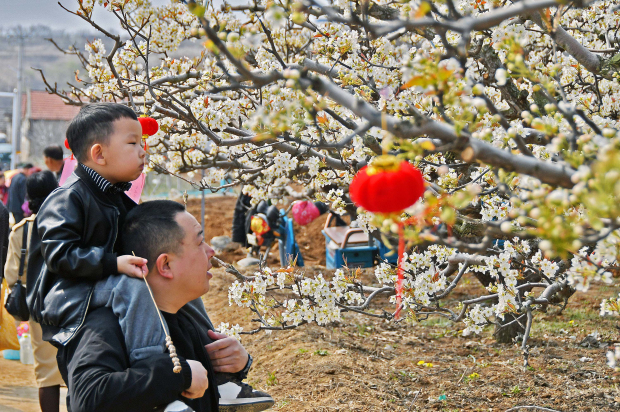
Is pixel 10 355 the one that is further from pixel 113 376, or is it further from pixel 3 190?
pixel 113 376

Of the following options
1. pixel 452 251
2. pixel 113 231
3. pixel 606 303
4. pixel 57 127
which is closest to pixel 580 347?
pixel 452 251

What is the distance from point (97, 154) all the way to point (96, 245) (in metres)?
0.35

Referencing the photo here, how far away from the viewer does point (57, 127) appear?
4703 cm

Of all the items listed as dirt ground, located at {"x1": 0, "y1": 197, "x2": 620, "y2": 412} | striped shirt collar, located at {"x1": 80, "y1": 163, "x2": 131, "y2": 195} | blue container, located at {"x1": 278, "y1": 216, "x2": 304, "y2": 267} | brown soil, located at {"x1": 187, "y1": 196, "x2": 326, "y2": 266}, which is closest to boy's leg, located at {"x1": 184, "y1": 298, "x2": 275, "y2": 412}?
striped shirt collar, located at {"x1": 80, "y1": 163, "x2": 131, "y2": 195}

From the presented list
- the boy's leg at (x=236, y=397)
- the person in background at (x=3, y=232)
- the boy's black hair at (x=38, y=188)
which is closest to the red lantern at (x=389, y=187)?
the boy's leg at (x=236, y=397)

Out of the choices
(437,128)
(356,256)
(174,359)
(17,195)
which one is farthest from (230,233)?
(437,128)

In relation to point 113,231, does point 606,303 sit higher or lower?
lower

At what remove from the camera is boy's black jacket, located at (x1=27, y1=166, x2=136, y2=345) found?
199 cm

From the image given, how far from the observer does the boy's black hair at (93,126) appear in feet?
7.50

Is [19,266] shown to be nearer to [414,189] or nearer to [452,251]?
[452,251]

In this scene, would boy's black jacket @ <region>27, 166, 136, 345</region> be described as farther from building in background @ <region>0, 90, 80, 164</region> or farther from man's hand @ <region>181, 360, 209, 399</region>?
building in background @ <region>0, 90, 80, 164</region>

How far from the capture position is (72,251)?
6.81ft

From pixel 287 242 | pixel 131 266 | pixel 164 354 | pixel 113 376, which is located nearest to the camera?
pixel 113 376

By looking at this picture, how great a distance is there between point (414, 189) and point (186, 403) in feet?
3.56
